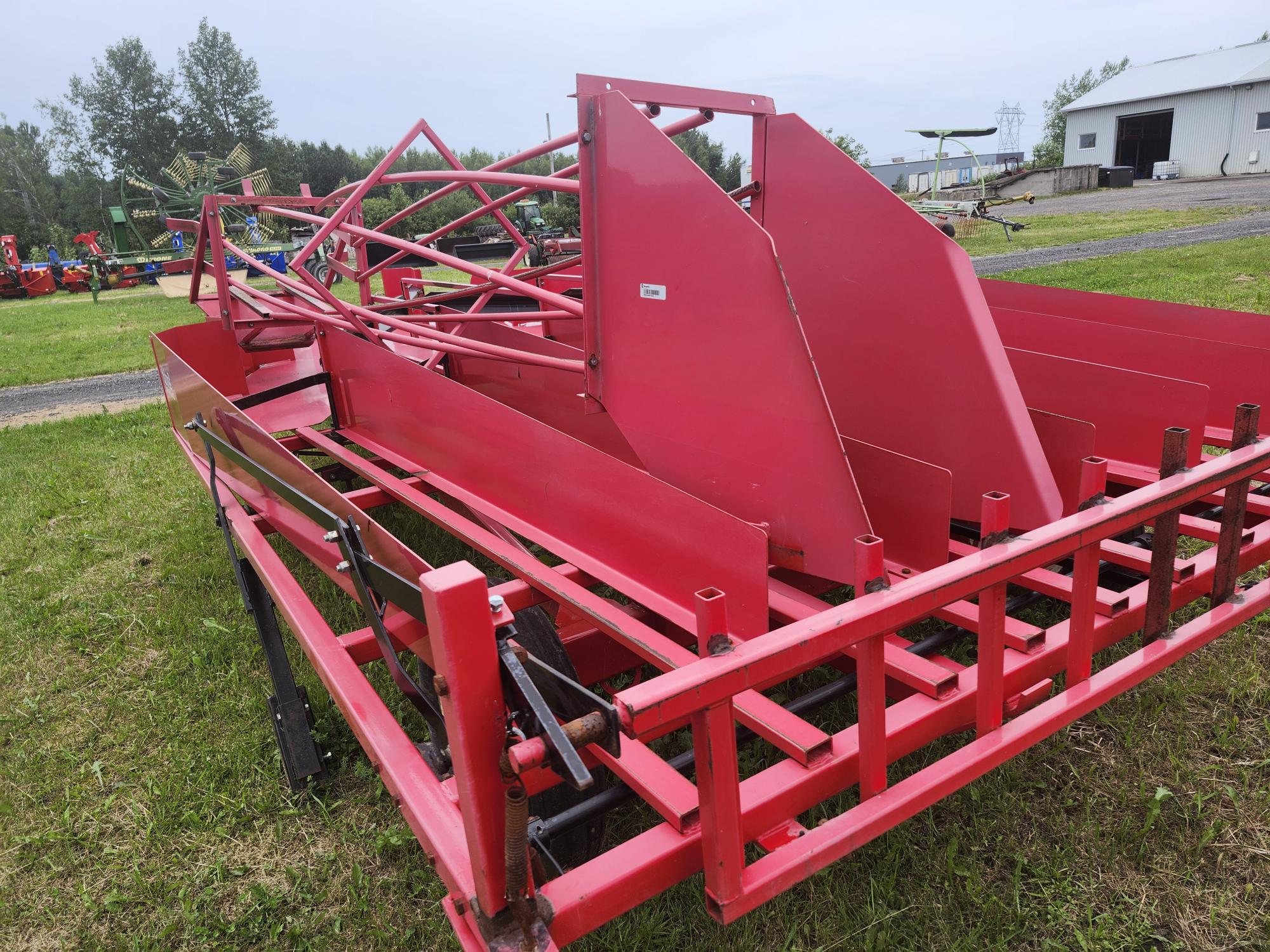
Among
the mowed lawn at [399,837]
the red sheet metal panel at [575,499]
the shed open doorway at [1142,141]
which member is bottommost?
the mowed lawn at [399,837]

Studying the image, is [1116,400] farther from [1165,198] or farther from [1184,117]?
[1184,117]

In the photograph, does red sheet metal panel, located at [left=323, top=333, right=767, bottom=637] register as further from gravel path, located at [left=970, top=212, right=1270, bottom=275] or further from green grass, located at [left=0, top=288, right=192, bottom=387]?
gravel path, located at [left=970, top=212, right=1270, bottom=275]

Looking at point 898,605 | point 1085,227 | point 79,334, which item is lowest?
point 79,334

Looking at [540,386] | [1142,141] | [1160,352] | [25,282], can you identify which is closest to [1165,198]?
[1142,141]

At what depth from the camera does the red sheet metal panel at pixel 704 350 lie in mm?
2084

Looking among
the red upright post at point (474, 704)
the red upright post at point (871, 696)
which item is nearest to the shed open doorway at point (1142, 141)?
the red upright post at point (871, 696)

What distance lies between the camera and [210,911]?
6.75 ft

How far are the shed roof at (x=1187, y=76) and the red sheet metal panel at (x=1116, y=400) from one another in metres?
44.0

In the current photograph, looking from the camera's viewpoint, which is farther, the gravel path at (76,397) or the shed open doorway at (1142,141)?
the shed open doorway at (1142,141)

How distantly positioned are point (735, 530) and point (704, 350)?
60cm

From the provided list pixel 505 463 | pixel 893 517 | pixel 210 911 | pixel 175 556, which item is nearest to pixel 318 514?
pixel 505 463

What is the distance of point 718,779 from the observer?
1.30 m

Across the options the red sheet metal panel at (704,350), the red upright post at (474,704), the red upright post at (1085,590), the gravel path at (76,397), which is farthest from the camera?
the gravel path at (76,397)

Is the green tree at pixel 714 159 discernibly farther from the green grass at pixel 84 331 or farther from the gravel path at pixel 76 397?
the gravel path at pixel 76 397
